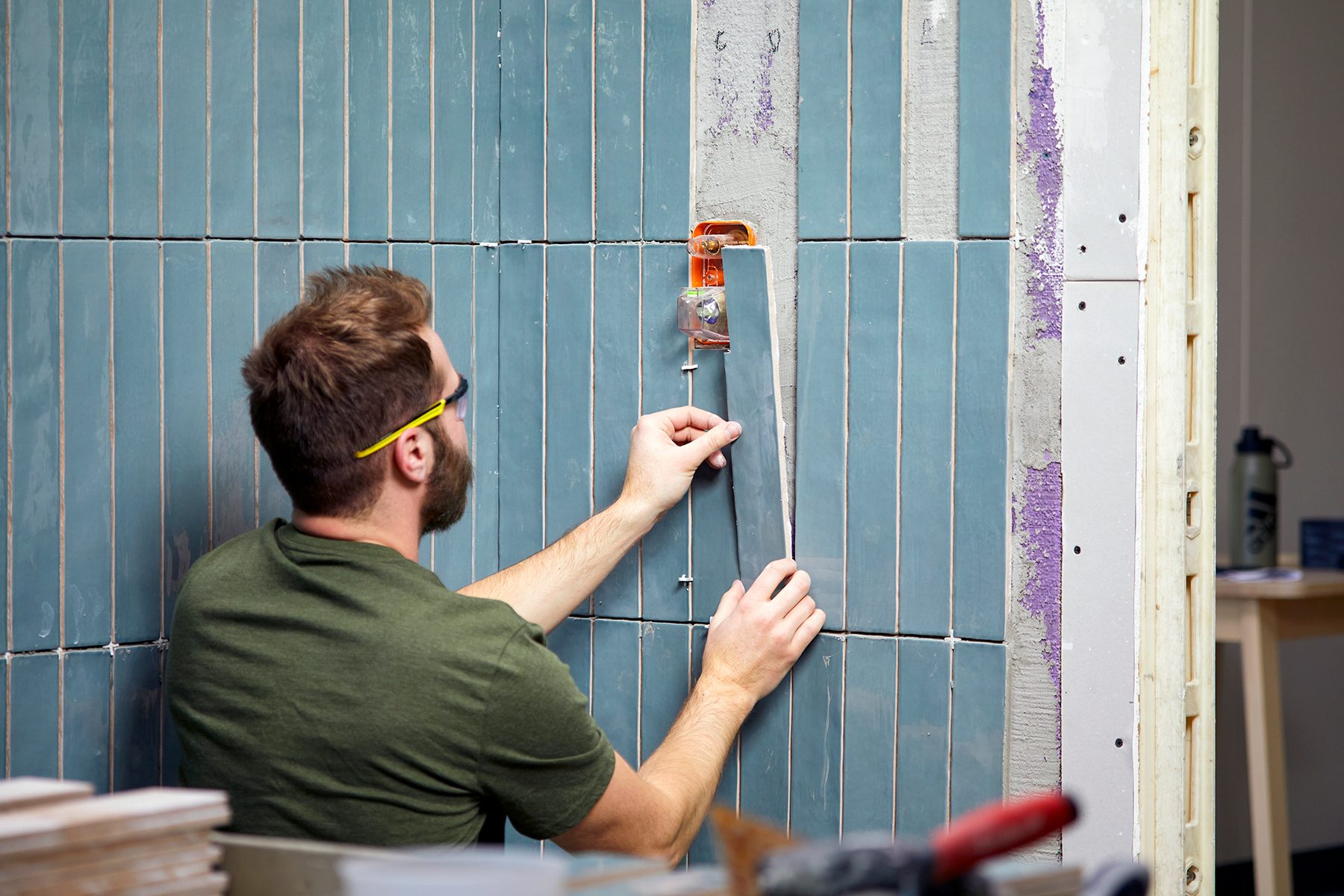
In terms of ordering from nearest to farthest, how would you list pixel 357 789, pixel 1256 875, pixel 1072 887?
pixel 1072 887 → pixel 357 789 → pixel 1256 875

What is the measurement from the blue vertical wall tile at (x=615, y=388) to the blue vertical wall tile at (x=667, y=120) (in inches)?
2.9

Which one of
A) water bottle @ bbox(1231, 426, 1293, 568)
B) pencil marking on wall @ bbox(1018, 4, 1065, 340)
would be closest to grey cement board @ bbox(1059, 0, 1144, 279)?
pencil marking on wall @ bbox(1018, 4, 1065, 340)

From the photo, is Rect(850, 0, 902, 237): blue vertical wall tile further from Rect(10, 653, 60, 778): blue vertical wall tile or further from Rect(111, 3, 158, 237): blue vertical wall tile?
Rect(10, 653, 60, 778): blue vertical wall tile

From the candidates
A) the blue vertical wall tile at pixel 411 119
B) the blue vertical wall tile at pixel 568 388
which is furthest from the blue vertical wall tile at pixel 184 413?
the blue vertical wall tile at pixel 568 388

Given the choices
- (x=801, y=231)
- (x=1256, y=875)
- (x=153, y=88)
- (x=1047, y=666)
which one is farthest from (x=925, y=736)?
(x=1256, y=875)

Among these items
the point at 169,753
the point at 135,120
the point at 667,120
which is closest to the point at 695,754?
the point at 169,753

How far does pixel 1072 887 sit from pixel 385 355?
104 cm

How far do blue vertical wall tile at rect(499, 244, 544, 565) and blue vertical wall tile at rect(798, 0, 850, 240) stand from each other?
1.65 feet

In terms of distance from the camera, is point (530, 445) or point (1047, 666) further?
point (530, 445)

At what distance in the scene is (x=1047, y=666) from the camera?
1812 millimetres

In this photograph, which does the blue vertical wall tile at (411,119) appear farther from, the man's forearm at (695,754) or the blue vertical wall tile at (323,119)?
the man's forearm at (695,754)

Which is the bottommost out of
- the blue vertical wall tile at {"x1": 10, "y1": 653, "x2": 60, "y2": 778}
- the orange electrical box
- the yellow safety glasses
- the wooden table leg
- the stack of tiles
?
the wooden table leg

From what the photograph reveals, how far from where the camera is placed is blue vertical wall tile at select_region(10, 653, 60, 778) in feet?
5.68

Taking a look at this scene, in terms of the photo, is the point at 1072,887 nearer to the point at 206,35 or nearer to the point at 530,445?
the point at 530,445
